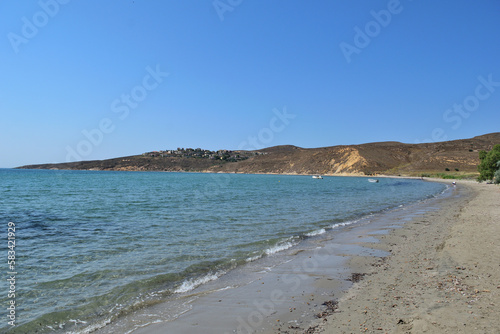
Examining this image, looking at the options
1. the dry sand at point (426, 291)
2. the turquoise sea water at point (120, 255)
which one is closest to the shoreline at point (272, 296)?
the dry sand at point (426, 291)

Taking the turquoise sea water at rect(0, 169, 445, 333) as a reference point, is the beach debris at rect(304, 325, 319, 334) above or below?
below

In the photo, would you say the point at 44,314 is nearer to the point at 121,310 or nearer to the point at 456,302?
the point at 121,310

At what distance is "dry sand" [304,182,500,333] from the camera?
5.30m

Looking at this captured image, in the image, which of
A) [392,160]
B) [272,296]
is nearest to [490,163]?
[272,296]

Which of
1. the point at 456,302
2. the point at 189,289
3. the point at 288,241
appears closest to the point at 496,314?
the point at 456,302

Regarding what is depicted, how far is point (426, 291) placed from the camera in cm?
683

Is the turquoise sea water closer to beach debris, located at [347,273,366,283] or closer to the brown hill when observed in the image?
beach debris, located at [347,273,366,283]

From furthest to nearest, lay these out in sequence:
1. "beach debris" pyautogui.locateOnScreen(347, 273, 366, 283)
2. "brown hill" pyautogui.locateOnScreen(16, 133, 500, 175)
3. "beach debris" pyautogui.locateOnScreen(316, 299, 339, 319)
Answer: "brown hill" pyautogui.locateOnScreen(16, 133, 500, 175) → "beach debris" pyautogui.locateOnScreen(347, 273, 366, 283) → "beach debris" pyautogui.locateOnScreen(316, 299, 339, 319)

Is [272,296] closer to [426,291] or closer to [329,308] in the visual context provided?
[329,308]

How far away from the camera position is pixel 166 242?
43.0 feet

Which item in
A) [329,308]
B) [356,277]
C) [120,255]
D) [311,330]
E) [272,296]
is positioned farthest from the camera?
[120,255]

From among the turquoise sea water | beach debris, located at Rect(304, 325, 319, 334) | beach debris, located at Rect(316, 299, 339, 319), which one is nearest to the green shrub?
the turquoise sea water

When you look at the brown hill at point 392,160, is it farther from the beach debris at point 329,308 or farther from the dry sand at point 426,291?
the beach debris at point 329,308

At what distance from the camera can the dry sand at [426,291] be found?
17.4 ft
